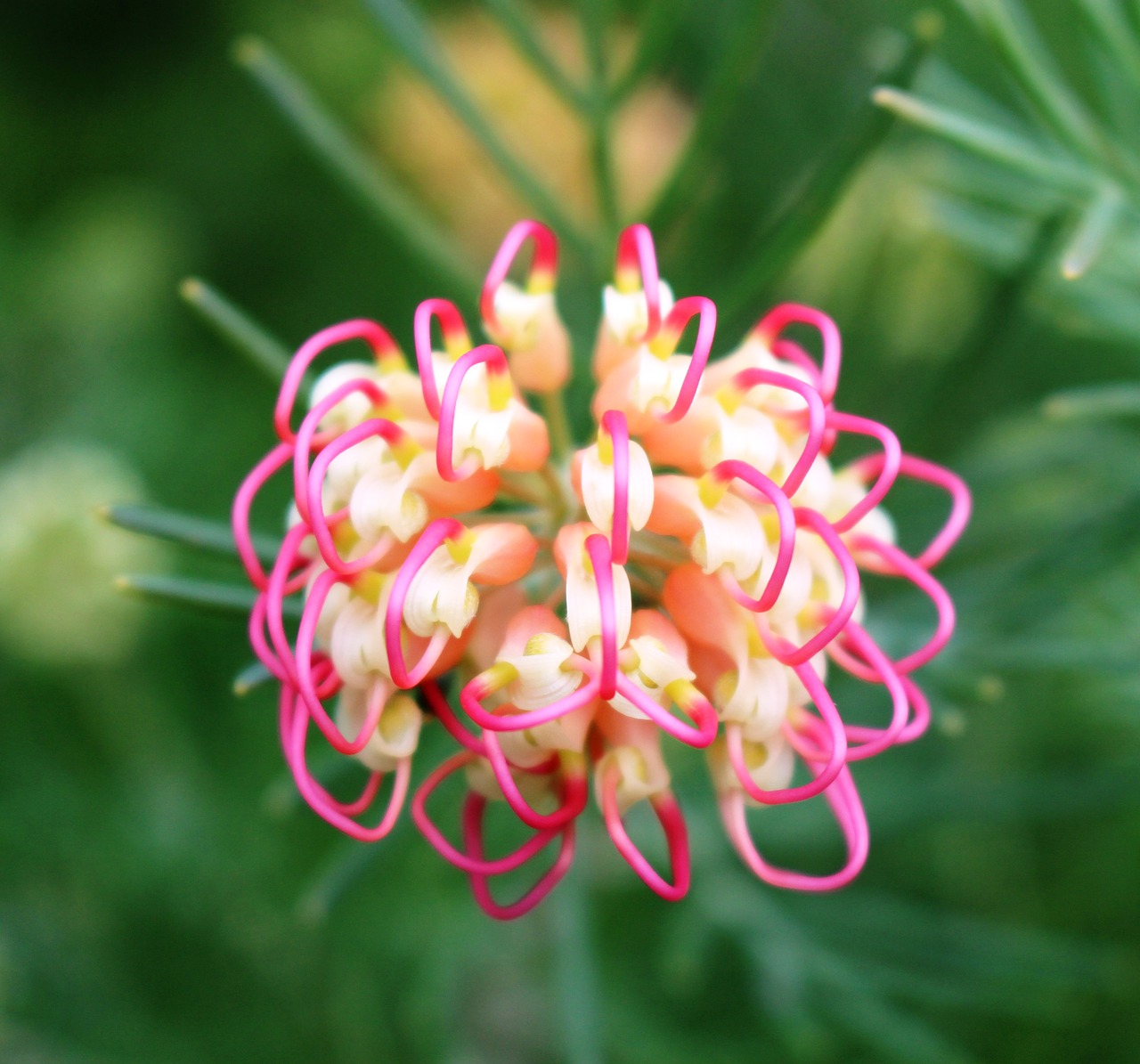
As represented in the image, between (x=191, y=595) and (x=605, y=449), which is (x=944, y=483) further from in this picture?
(x=191, y=595)

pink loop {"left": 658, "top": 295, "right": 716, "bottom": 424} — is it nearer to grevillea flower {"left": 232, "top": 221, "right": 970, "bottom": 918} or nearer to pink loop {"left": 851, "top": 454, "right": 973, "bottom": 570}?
grevillea flower {"left": 232, "top": 221, "right": 970, "bottom": 918}

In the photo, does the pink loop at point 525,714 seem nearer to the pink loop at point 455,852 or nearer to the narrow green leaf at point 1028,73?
the pink loop at point 455,852

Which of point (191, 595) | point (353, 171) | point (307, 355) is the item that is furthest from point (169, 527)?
point (353, 171)

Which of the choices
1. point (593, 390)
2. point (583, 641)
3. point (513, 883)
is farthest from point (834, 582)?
point (513, 883)

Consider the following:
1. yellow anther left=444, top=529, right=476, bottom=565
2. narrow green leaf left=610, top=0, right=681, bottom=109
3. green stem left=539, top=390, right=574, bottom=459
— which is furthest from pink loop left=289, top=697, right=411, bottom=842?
narrow green leaf left=610, top=0, right=681, bottom=109

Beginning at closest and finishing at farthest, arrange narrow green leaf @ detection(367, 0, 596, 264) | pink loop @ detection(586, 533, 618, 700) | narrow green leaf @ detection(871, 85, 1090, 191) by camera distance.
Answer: pink loop @ detection(586, 533, 618, 700) → narrow green leaf @ detection(871, 85, 1090, 191) → narrow green leaf @ detection(367, 0, 596, 264)

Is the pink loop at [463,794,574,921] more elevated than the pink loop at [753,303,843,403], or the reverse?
the pink loop at [753,303,843,403]

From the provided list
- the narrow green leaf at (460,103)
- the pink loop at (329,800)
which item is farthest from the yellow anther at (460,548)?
the narrow green leaf at (460,103)
